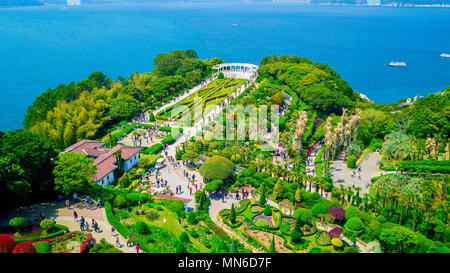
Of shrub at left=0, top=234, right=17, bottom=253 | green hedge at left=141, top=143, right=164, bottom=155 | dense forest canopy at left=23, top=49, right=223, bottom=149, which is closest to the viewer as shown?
shrub at left=0, top=234, right=17, bottom=253

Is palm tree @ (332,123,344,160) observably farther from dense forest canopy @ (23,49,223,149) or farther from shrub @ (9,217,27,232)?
shrub @ (9,217,27,232)

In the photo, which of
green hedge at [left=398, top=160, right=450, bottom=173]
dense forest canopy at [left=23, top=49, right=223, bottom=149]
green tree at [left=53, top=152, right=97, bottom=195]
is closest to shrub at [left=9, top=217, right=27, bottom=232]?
green tree at [left=53, top=152, right=97, bottom=195]

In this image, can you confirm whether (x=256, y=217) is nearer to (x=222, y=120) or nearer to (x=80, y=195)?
(x=80, y=195)

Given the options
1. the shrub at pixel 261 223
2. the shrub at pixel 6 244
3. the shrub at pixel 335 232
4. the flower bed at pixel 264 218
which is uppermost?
the shrub at pixel 6 244

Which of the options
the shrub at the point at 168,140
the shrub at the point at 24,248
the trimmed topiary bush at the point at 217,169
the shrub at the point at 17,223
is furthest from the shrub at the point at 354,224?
the shrub at the point at 168,140

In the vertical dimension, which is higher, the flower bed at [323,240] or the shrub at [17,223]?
the shrub at [17,223]

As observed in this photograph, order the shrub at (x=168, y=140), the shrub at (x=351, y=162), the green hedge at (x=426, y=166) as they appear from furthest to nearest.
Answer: the shrub at (x=168, y=140)
the shrub at (x=351, y=162)
the green hedge at (x=426, y=166)

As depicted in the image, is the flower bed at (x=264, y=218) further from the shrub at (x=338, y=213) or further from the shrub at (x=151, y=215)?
the shrub at (x=151, y=215)
